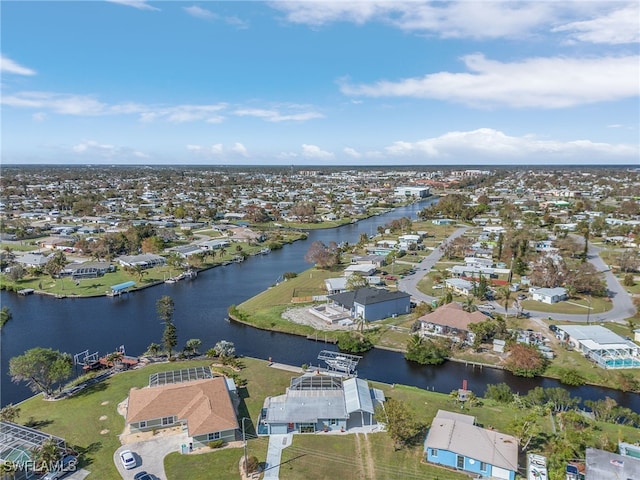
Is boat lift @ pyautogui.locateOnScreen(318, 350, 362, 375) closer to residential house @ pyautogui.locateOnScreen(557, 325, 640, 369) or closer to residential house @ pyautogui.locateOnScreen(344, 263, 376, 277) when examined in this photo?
residential house @ pyautogui.locateOnScreen(557, 325, 640, 369)

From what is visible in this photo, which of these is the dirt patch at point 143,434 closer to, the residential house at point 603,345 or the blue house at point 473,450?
the blue house at point 473,450

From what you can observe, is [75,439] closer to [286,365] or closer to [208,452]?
[208,452]

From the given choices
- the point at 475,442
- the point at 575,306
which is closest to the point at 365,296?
the point at 575,306

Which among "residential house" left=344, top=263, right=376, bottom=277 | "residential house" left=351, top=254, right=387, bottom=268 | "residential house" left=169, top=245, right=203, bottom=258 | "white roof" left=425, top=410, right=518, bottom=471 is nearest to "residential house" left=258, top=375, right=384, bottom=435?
"white roof" left=425, top=410, right=518, bottom=471

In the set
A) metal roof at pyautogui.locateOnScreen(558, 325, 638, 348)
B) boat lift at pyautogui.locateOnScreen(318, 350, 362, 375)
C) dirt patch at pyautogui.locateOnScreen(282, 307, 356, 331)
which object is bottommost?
boat lift at pyautogui.locateOnScreen(318, 350, 362, 375)

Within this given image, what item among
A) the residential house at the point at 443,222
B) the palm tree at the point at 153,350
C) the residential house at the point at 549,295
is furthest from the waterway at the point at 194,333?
the residential house at the point at 443,222
